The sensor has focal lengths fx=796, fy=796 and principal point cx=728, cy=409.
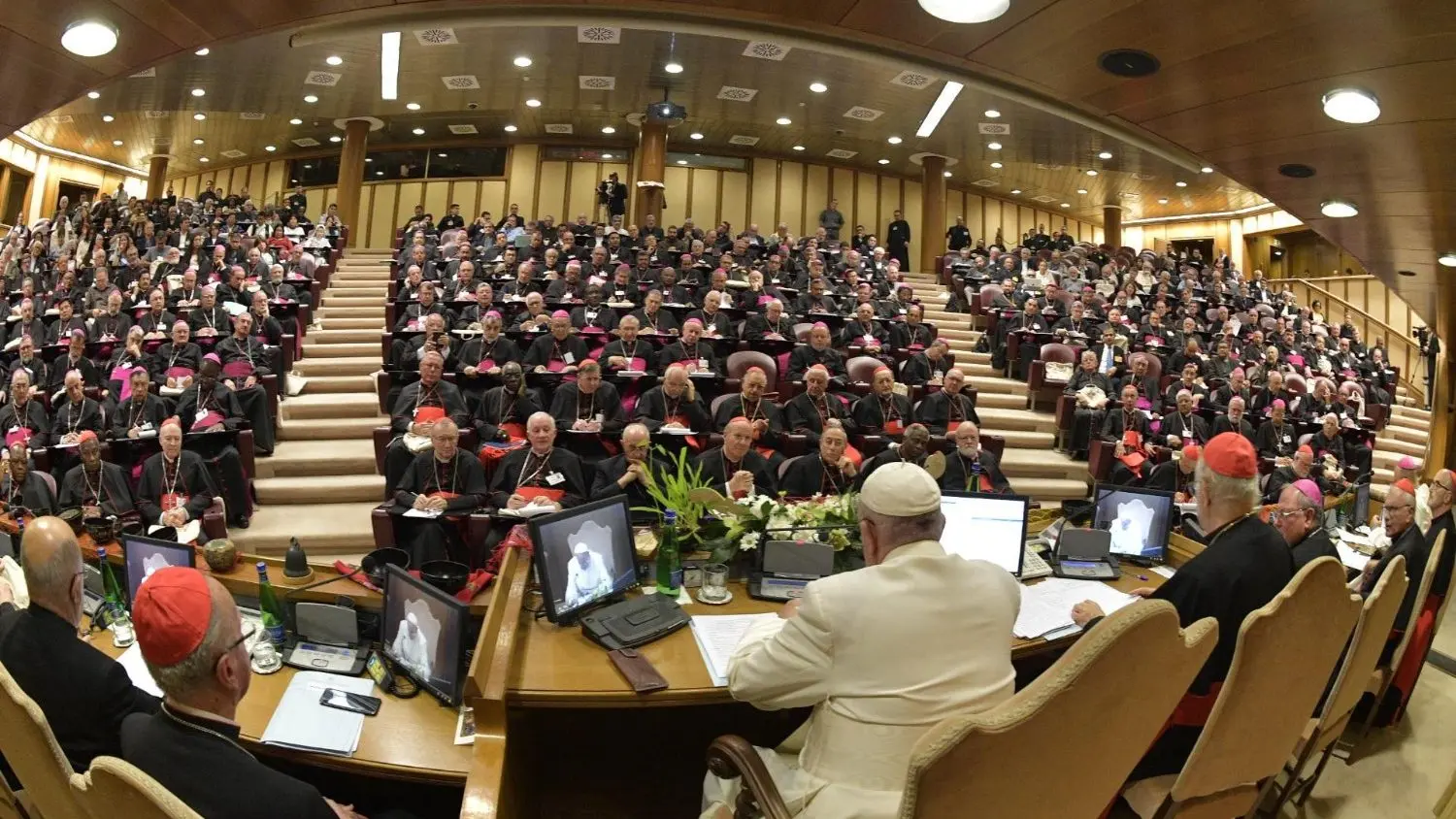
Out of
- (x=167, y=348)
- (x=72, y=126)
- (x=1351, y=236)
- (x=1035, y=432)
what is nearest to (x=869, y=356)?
(x=1035, y=432)

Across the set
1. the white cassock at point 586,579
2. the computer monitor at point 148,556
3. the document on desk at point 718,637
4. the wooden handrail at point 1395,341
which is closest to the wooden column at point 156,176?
the computer monitor at point 148,556

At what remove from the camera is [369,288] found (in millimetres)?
11359

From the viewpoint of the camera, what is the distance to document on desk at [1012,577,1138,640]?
2521 mm

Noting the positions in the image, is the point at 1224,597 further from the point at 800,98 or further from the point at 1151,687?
the point at 800,98

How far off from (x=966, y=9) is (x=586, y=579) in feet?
6.84

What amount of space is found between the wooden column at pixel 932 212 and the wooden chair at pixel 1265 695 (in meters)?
14.4

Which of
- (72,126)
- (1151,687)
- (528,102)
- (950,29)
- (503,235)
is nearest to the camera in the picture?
(1151,687)

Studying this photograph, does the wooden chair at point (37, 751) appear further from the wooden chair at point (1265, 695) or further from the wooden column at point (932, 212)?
the wooden column at point (932, 212)

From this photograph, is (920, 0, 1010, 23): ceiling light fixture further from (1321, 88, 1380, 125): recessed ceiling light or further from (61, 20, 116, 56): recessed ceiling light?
(61, 20, 116, 56): recessed ceiling light

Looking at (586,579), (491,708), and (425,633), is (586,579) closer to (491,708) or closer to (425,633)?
(425,633)

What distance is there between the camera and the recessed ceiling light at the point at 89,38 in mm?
2967

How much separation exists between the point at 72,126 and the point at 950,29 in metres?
20.0

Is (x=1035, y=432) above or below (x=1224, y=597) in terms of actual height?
above

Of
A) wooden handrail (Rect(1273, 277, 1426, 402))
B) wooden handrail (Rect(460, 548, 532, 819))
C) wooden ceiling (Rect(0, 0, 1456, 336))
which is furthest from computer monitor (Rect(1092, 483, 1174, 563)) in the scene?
wooden handrail (Rect(1273, 277, 1426, 402))
